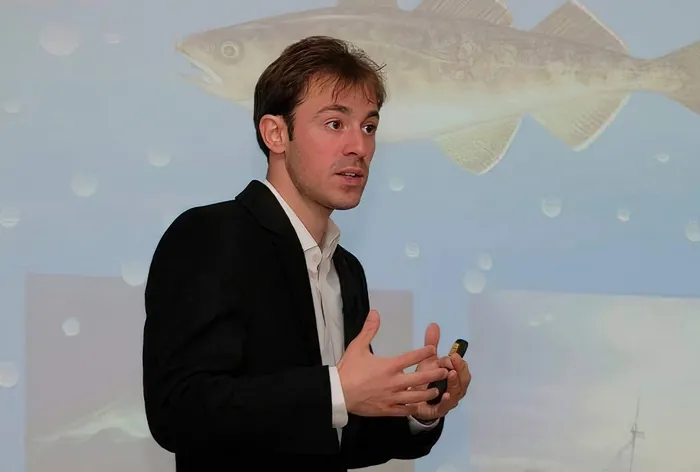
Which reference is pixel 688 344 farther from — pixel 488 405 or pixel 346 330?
pixel 346 330

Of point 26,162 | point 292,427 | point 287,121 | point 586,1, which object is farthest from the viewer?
point 586,1

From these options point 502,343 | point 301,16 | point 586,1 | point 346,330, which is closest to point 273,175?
point 346,330

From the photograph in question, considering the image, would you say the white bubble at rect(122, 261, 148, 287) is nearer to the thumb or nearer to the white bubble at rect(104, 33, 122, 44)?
the white bubble at rect(104, 33, 122, 44)

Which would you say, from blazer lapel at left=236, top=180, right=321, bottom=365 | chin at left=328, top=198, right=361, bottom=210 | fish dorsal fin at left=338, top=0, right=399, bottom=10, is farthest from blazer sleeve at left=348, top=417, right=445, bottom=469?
fish dorsal fin at left=338, top=0, right=399, bottom=10

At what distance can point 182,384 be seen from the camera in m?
0.89

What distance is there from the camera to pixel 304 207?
43.7 inches

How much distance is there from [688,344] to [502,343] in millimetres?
382

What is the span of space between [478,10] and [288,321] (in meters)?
0.99

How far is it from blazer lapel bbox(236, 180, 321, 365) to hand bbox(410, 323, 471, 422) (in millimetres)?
144

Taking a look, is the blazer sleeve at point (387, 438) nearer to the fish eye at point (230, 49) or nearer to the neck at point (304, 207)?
the neck at point (304, 207)

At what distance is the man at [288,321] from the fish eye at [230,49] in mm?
517

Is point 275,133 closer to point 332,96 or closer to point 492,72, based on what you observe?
point 332,96

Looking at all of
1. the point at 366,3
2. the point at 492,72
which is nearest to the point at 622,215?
the point at 492,72

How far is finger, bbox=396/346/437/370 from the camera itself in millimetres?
896
